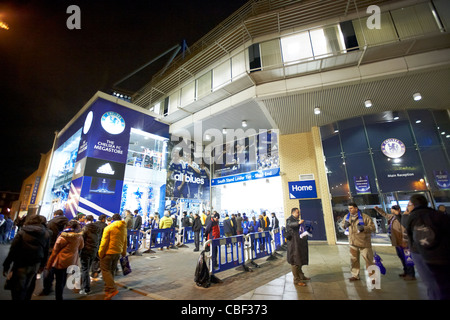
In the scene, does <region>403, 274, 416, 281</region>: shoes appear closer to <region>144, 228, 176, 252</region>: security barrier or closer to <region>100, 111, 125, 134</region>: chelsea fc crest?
<region>144, 228, 176, 252</region>: security barrier

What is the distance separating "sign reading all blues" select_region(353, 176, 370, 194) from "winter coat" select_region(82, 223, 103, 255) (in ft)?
41.0

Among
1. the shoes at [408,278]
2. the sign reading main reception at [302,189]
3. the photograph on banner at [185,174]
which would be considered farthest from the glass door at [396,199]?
the photograph on banner at [185,174]

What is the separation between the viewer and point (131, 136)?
46.7 feet

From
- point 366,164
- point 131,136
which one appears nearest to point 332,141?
point 366,164

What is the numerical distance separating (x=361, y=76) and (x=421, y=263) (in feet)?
28.4

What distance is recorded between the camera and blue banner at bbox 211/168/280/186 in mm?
13941

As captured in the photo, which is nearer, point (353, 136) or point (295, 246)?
point (295, 246)

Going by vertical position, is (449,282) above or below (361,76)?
below

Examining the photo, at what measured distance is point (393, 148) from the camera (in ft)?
35.4

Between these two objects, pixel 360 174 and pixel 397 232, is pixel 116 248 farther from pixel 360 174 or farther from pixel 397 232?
pixel 360 174

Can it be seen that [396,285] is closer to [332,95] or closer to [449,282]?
[449,282]

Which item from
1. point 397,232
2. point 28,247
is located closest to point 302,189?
point 397,232

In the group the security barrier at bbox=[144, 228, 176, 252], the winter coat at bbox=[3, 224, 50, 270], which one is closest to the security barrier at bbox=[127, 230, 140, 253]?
the security barrier at bbox=[144, 228, 176, 252]

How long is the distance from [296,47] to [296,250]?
9.73 metres
